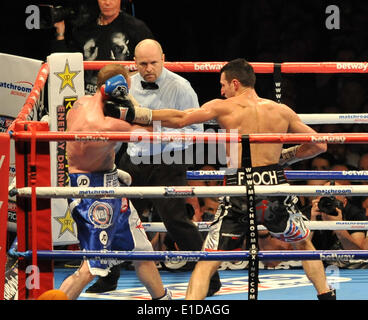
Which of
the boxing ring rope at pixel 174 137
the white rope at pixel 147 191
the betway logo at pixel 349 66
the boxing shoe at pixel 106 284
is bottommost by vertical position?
the boxing shoe at pixel 106 284

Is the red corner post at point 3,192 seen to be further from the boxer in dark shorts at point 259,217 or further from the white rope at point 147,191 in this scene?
the boxer in dark shorts at point 259,217

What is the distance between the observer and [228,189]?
3.22 metres

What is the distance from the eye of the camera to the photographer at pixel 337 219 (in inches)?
203

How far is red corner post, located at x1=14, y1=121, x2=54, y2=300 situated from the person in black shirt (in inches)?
78.0

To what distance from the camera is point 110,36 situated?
5.34 m

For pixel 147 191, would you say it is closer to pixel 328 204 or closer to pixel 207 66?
pixel 207 66

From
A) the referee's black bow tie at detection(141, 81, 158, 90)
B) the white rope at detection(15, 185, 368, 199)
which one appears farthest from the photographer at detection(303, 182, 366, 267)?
the white rope at detection(15, 185, 368, 199)

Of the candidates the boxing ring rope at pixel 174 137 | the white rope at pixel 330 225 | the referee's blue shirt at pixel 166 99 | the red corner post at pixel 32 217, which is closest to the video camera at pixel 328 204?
the white rope at pixel 330 225

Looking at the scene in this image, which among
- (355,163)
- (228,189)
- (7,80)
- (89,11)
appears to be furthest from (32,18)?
(228,189)

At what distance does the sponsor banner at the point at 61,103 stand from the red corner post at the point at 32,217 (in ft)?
4.20

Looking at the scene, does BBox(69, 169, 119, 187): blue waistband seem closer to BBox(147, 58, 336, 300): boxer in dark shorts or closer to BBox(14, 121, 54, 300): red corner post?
BBox(147, 58, 336, 300): boxer in dark shorts

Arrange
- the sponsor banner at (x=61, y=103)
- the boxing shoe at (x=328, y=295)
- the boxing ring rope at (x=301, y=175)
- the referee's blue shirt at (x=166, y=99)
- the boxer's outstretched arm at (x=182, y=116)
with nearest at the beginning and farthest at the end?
1. the boxer's outstretched arm at (x=182, y=116)
2. the boxing shoe at (x=328, y=295)
3. the boxing ring rope at (x=301, y=175)
4. the sponsor banner at (x=61, y=103)
5. the referee's blue shirt at (x=166, y=99)

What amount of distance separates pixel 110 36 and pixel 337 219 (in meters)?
1.97

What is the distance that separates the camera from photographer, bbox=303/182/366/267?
516 cm
